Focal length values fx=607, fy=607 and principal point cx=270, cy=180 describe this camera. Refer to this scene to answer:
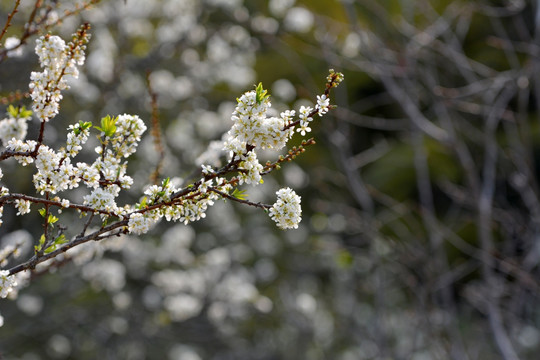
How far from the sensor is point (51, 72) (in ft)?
A: 6.01

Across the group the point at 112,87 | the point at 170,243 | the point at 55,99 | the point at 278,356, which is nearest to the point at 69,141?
the point at 55,99

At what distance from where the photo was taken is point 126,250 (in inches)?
363

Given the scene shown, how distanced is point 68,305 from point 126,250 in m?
1.71

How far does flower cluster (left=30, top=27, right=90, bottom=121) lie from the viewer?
1813 millimetres

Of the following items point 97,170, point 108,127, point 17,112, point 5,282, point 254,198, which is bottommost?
point 254,198

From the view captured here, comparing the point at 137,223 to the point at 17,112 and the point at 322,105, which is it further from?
the point at 322,105

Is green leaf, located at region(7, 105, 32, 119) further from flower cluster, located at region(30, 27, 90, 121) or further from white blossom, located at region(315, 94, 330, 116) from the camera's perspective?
white blossom, located at region(315, 94, 330, 116)

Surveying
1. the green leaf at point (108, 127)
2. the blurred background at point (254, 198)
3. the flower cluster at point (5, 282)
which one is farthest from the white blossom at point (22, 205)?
the blurred background at point (254, 198)

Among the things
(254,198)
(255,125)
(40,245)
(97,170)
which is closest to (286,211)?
(255,125)

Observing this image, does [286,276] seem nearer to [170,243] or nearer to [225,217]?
[225,217]

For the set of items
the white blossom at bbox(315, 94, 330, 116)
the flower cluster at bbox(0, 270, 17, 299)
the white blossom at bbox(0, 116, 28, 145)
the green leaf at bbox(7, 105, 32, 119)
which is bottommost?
Answer: the flower cluster at bbox(0, 270, 17, 299)

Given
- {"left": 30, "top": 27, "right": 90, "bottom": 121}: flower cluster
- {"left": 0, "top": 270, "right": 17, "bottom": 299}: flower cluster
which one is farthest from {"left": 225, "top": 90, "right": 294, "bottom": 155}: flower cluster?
{"left": 0, "top": 270, "right": 17, "bottom": 299}: flower cluster

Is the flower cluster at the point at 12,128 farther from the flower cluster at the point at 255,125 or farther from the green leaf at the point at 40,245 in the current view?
the flower cluster at the point at 255,125

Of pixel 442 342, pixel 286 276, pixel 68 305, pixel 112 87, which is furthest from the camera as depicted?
Result: pixel 286 276
